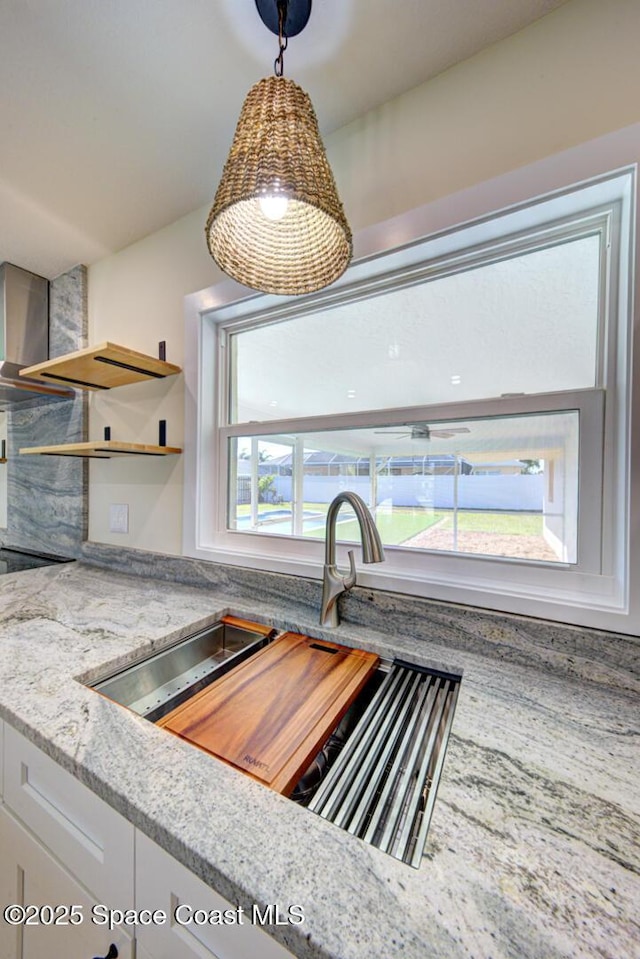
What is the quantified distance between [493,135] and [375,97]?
371mm

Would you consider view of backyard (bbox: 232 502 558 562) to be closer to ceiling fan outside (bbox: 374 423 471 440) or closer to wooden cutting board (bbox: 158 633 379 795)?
ceiling fan outside (bbox: 374 423 471 440)

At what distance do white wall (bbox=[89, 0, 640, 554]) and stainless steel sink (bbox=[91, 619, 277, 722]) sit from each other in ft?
1.69

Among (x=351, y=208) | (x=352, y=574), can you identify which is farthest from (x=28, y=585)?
(x=351, y=208)

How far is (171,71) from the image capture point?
3.18 feet

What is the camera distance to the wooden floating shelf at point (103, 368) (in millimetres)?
Result: 1274

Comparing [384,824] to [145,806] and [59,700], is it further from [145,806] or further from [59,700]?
[59,700]

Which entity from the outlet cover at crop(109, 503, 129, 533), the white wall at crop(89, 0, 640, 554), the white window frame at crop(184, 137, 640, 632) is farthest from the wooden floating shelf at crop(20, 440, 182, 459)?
the white window frame at crop(184, 137, 640, 632)

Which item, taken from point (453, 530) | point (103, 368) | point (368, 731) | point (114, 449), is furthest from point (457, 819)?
point (103, 368)

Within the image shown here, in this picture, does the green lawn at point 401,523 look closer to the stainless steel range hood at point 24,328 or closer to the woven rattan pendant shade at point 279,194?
the woven rattan pendant shade at point 279,194

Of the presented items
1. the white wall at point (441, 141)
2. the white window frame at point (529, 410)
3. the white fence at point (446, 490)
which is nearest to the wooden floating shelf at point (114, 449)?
the white wall at point (441, 141)

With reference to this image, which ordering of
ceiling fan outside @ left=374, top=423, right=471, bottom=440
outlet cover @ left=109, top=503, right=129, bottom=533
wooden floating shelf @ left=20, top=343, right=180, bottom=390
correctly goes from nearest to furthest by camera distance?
1. ceiling fan outside @ left=374, top=423, right=471, bottom=440
2. wooden floating shelf @ left=20, top=343, right=180, bottom=390
3. outlet cover @ left=109, top=503, right=129, bottom=533

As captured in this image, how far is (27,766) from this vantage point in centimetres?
67

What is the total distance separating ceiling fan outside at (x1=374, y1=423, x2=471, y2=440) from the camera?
1.08 m

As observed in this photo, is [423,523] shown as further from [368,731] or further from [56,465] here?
[56,465]
